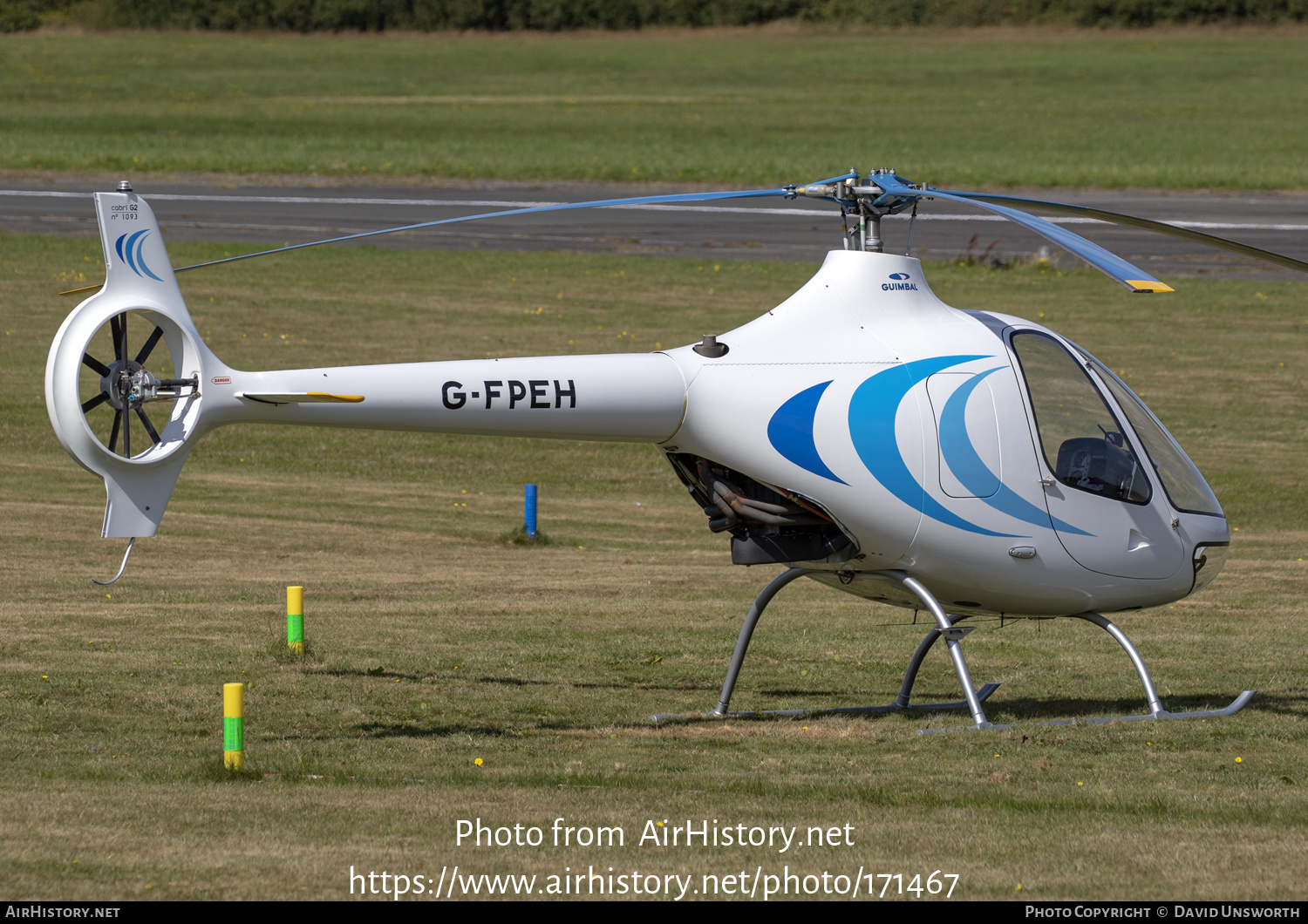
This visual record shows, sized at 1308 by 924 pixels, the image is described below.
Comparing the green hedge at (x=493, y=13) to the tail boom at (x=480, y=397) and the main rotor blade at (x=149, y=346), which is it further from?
the main rotor blade at (x=149, y=346)

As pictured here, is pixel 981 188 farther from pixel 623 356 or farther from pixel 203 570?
pixel 623 356

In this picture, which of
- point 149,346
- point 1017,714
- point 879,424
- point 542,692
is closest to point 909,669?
point 1017,714

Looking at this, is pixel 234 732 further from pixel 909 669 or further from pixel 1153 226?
pixel 1153 226

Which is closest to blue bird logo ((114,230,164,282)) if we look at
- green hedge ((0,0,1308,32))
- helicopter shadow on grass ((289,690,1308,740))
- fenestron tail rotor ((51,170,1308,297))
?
fenestron tail rotor ((51,170,1308,297))

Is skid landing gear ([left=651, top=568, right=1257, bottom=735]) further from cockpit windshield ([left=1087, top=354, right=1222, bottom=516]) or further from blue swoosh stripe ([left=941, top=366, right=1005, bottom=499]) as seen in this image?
cockpit windshield ([left=1087, top=354, right=1222, bottom=516])

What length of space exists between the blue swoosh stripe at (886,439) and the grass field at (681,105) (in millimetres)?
34304

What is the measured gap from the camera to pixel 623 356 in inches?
397

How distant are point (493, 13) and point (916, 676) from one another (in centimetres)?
9371

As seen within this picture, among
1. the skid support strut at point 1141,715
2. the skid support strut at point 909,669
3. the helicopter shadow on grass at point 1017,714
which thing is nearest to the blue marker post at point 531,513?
the skid support strut at point 909,669

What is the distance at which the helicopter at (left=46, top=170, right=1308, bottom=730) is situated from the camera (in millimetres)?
9531

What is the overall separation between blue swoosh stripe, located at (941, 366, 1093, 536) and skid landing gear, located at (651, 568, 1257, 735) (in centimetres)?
73

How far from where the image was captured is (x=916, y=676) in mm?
11766

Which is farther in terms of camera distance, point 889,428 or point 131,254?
point 889,428

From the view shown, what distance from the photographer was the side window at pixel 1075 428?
10383 millimetres
